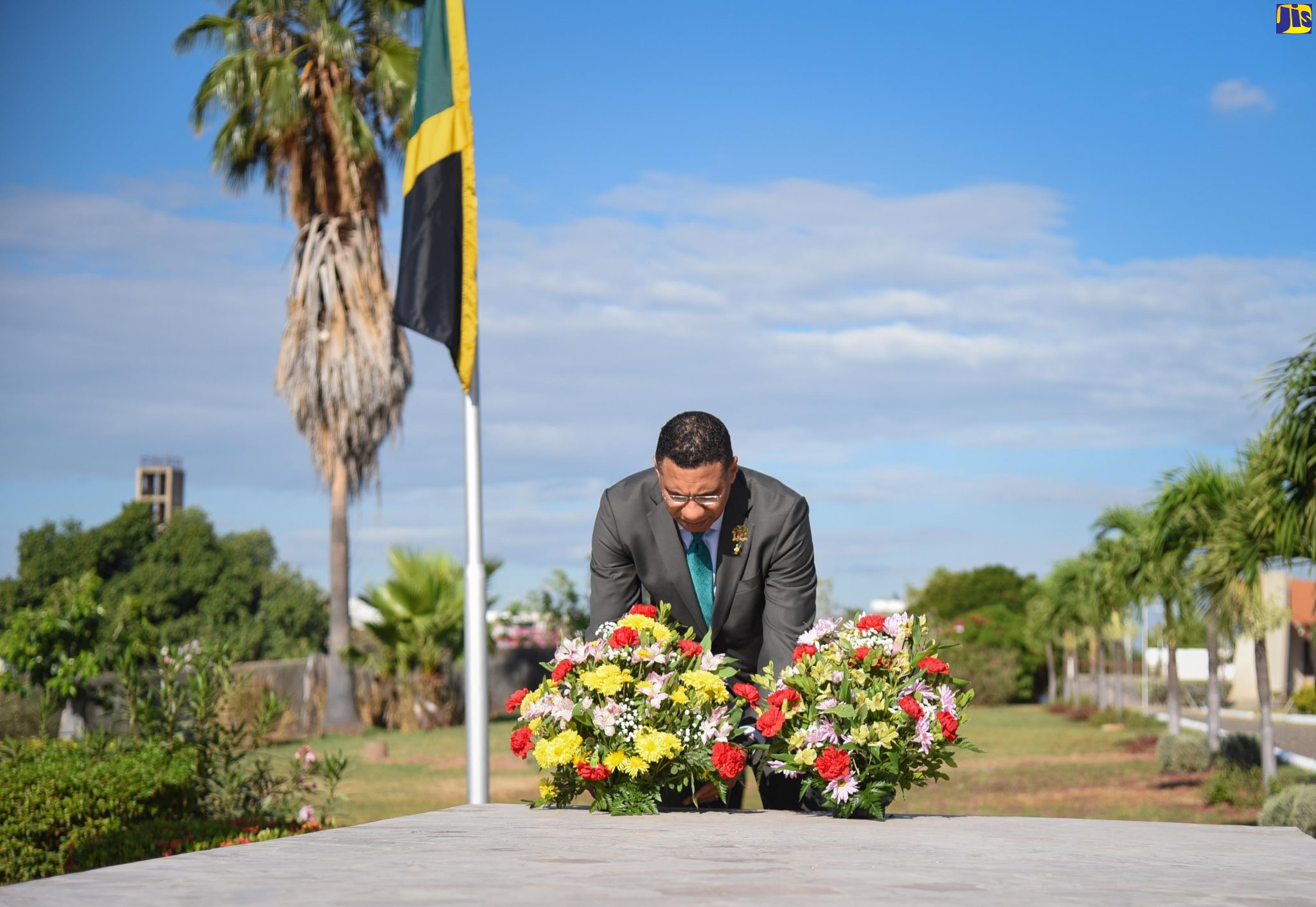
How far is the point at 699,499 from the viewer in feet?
13.7

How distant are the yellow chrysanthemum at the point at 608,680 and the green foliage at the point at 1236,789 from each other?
13.7m

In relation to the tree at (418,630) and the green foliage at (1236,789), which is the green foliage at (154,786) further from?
the tree at (418,630)

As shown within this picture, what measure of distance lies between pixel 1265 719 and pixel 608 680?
14.2m

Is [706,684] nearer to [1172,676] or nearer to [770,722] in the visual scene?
[770,722]

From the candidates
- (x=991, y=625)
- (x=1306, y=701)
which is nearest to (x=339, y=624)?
(x=1306, y=701)

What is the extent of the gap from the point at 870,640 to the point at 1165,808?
12.9m

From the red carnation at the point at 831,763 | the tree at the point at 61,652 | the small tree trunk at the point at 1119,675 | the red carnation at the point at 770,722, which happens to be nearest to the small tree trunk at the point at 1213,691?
the small tree trunk at the point at 1119,675

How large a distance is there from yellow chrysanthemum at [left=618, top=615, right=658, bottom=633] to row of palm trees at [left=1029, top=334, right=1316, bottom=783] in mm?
8379

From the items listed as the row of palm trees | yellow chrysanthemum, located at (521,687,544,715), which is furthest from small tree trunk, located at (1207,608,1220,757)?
yellow chrysanthemum, located at (521,687,544,715)

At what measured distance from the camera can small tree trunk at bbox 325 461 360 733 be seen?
24734 mm

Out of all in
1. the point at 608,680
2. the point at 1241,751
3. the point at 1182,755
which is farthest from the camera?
the point at 1182,755

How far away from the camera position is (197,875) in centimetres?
289

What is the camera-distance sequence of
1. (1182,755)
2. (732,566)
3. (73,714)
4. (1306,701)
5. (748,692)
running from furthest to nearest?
(1306,701) < (1182,755) < (73,714) < (732,566) < (748,692)

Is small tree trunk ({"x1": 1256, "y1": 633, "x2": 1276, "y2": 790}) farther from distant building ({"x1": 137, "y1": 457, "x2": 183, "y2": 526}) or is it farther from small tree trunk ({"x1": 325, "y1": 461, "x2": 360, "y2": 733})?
distant building ({"x1": 137, "y1": 457, "x2": 183, "y2": 526})
